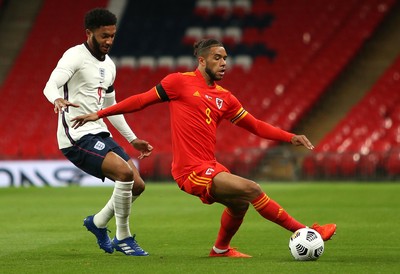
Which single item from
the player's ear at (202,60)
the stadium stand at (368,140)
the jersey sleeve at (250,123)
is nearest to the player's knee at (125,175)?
the jersey sleeve at (250,123)

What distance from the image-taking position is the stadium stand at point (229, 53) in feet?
90.9

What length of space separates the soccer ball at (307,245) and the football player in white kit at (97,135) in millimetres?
1593

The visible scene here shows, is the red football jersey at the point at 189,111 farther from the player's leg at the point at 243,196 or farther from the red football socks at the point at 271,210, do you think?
the red football socks at the point at 271,210

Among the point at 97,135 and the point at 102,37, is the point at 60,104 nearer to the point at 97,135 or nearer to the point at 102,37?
the point at 97,135

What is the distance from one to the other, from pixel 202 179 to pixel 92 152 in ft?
4.03

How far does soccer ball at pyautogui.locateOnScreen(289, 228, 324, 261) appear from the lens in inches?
328

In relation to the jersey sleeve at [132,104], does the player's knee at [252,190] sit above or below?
below

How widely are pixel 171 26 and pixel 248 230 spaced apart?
2022cm

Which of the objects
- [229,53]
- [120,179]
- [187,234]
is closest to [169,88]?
[120,179]

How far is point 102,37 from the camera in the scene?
952 centimetres

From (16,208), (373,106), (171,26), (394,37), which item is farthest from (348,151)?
(16,208)

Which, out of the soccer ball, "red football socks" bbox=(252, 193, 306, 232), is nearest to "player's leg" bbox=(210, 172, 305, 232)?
"red football socks" bbox=(252, 193, 306, 232)

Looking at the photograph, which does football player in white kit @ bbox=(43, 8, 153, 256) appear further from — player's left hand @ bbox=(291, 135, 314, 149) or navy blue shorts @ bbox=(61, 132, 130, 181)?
player's left hand @ bbox=(291, 135, 314, 149)

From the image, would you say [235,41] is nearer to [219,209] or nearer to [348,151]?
[348,151]
